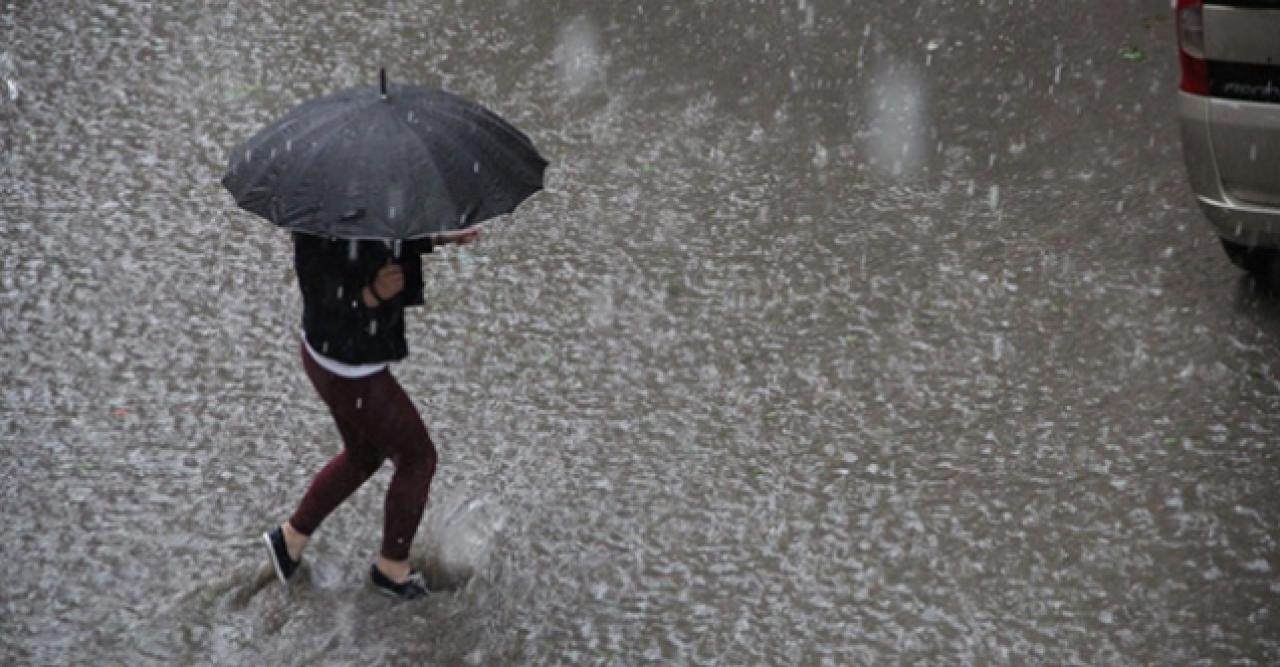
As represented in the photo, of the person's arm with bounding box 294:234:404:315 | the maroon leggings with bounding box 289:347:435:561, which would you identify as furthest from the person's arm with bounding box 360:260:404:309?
the maroon leggings with bounding box 289:347:435:561

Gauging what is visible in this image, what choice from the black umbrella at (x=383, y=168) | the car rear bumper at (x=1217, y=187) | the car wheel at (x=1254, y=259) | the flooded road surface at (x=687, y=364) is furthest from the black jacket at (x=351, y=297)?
the car wheel at (x=1254, y=259)

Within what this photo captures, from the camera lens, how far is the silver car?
6.35 metres

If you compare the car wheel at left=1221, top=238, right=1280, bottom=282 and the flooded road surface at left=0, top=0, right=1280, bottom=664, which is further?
the car wheel at left=1221, top=238, right=1280, bottom=282

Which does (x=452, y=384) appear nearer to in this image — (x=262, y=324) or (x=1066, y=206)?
(x=262, y=324)

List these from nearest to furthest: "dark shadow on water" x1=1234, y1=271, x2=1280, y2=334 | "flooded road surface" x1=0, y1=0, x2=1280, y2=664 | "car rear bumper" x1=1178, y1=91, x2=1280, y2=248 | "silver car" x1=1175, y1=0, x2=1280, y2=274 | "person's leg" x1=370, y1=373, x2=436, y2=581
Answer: "person's leg" x1=370, y1=373, x2=436, y2=581
"flooded road surface" x1=0, y1=0, x2=1280, y2=664
"silver car" x1=1175, y1=0, x2=1280, y2=274
"car rear bumper" x1=1178, y1=91, x2=1280, y2=248
"dark shadow on water" x1=1234, y1=271, x2=1280, y2=334

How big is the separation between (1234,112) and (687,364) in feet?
7.22

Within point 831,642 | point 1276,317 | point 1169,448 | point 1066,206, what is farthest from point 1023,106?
point 831,642

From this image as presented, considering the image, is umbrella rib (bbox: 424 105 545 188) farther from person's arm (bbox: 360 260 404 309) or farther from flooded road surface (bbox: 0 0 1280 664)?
flooded road surface (bbox: 0 0 1280 664)

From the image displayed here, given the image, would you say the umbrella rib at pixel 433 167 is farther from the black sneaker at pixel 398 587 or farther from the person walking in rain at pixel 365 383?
the black sneaker at pixel 398 587

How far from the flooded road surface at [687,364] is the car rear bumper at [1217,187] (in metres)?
0.45

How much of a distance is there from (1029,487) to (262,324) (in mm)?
3042

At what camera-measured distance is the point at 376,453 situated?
5.34m

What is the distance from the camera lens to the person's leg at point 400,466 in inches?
201

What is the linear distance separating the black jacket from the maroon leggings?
11 cm
